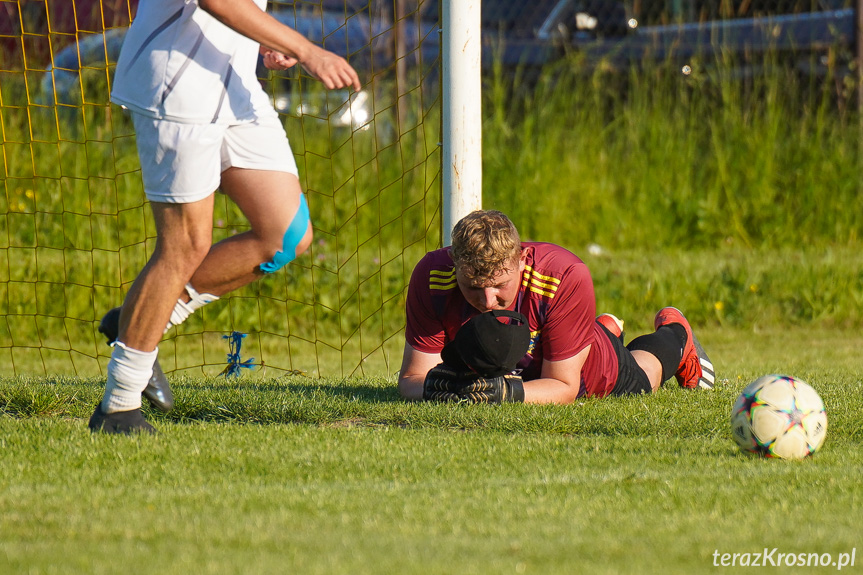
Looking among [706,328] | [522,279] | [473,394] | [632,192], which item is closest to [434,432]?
[473,394]

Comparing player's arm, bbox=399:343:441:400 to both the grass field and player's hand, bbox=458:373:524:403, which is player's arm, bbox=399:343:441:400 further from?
player's hand, bbox=458:373:524:403

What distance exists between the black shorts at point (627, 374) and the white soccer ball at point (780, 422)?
1254 millimetres

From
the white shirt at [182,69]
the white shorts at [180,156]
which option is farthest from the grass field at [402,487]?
Answer: the white shirt at [182,69]

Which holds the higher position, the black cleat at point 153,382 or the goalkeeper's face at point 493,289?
the goalkeeper's face at point 493,289

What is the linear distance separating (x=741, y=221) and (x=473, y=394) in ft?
21.9

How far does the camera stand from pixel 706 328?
8.65 meters

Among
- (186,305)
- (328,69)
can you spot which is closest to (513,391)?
(186,305)

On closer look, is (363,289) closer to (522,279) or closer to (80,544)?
(522,279)

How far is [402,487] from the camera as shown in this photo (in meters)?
3.33

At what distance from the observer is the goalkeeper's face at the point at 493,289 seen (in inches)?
163

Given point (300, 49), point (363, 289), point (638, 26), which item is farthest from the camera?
point (638, 26)

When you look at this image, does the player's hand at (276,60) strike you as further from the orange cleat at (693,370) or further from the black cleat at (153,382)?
the orange cleat at (693,370)

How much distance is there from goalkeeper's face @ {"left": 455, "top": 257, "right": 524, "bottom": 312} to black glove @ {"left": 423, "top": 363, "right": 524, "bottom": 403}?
0.33 meters

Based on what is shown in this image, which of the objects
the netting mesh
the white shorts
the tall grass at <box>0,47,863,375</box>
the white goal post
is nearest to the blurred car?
the netting mesh
